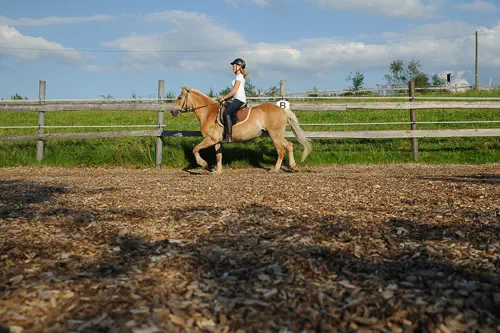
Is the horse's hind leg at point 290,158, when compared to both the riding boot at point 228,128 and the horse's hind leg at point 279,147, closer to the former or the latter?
the horse's hind leg at point 279,147

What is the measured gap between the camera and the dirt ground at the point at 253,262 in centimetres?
324

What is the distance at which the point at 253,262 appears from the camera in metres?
4.27

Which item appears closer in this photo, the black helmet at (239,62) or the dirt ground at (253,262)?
the dirt ground at (253,262)

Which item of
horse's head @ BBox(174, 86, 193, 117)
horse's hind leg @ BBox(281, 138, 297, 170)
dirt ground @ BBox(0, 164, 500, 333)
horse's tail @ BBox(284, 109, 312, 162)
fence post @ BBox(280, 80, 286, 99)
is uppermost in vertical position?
fence post @ BBox(280, 80, 286, 99)

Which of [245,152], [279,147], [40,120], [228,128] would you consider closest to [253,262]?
[228,128]

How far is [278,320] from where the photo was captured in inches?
126

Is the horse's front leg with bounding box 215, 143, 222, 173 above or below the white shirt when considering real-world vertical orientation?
below

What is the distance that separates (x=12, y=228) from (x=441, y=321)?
14.7 ft

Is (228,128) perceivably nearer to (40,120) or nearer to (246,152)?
(246,152)

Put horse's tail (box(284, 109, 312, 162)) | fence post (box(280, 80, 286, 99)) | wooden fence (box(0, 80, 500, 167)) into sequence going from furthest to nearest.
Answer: fence post (box(280, 80, 286, 99)), wooden fence (box(0, 80, 500, 167)), horse's tail (box(284, 109, 312, 162))

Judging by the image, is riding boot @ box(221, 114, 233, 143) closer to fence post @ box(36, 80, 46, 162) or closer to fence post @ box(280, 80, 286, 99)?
fence post @ box(280, 80, 286, 99)

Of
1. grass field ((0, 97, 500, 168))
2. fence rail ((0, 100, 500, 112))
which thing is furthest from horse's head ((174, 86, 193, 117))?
grass field ((0, 97, 500, 168))

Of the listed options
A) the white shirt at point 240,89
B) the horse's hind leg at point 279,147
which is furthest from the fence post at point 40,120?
the horse's hind leg at point 279,147

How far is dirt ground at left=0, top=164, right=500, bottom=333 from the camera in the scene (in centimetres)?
324
